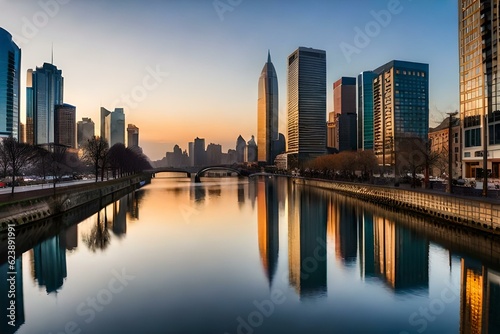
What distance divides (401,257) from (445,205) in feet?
37.3

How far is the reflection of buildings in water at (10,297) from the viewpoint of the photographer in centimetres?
1295

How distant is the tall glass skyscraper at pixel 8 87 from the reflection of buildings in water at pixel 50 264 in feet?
396

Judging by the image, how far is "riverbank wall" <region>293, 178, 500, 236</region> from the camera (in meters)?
24.3

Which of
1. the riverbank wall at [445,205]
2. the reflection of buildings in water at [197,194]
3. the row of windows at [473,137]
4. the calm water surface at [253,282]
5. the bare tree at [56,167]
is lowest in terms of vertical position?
the calm water surface at [253,282]

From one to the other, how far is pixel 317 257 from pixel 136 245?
13561 mm

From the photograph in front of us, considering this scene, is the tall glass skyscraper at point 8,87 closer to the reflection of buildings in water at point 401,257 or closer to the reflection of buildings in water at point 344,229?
the reflection of buildings in water at point 344,229

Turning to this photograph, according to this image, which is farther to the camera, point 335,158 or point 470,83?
point 335,158

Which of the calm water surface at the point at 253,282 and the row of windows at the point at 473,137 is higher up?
the row of windows at the point at 473,137

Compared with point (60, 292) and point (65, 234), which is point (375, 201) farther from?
point (60, 292)

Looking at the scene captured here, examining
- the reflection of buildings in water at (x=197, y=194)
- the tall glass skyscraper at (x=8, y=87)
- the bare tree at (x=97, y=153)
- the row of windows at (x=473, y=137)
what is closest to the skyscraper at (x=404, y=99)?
the row of windows at (x=473, y=137)

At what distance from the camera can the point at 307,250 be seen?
24.4 m

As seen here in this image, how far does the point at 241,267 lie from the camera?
20578mm

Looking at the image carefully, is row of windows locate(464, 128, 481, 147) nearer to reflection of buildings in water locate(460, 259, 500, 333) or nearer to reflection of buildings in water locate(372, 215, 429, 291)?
reflection of buildings in water locate(372, 215, 429, 291)

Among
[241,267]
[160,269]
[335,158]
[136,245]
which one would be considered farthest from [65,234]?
[335,158]
